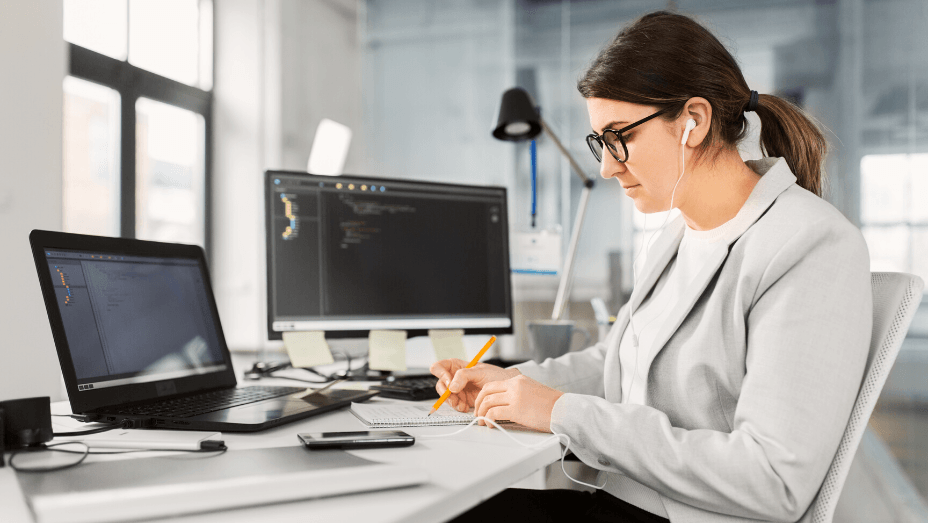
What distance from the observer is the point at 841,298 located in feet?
2.33

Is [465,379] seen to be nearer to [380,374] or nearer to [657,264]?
[657,264]

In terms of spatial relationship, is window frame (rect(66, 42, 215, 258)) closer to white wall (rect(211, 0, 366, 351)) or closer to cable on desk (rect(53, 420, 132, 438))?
white wall (rect(211, 0, 366, 351))

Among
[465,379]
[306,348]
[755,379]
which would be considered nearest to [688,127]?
[755,379]

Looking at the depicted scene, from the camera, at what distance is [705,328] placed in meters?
0.82

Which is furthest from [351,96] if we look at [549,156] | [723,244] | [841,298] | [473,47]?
[841,298]

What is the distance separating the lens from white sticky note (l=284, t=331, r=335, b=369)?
1.31 meters

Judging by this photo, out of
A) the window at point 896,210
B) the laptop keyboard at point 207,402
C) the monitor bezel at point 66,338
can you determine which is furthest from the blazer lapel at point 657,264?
the window at point 896,210

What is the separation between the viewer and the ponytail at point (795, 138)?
973 mm

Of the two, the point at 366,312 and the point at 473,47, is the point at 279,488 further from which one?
the point at 473,47

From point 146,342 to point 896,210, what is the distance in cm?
189

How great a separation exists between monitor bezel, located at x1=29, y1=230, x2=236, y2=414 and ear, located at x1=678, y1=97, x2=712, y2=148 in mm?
864

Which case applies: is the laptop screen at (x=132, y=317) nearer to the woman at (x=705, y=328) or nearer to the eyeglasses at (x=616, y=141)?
the woman at (x=705, y=328)

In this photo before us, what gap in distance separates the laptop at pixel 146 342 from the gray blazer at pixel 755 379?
48 centimetres

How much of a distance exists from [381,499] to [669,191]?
2.10 ft
